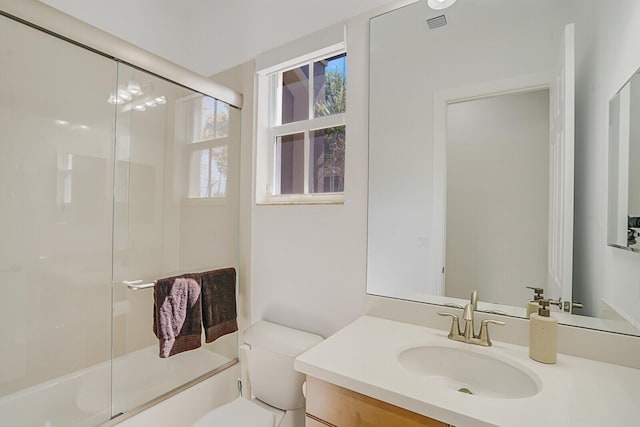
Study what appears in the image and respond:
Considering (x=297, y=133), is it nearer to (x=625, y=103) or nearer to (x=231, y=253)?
(x=231, y=253)

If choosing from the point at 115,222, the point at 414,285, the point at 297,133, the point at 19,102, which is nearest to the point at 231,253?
the point at 115,222

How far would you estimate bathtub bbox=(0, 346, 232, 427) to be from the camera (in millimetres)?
1346

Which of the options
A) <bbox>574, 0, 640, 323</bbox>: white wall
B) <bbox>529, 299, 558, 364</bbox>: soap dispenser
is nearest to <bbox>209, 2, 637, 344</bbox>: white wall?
<bbox>574, 0, 640, 323</bbox>: white wall

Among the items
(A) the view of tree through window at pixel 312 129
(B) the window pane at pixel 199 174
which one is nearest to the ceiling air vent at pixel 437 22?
(A) the view of tree through window at pixel 312 129

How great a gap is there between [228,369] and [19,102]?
1.68m

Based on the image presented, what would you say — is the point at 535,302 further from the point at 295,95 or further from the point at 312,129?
the point at 295,95

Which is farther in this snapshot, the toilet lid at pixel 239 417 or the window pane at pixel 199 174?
the window pane at pixel 199 174

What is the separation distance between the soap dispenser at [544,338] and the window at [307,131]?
93cm

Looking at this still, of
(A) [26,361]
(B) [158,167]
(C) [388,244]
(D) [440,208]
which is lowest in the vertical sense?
(A) [26,361]

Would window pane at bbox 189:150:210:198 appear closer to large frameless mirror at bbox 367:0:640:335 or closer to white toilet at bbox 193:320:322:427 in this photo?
white toilet at bbox 193:320:322:427

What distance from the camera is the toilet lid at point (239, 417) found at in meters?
1.21

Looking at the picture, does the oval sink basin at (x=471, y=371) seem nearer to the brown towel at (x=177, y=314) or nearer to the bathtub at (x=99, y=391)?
the brown towel at (x=177, y=314)

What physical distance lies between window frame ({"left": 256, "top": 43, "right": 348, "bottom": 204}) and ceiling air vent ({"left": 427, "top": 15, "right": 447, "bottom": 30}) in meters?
0.42

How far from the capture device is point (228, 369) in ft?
5.80
